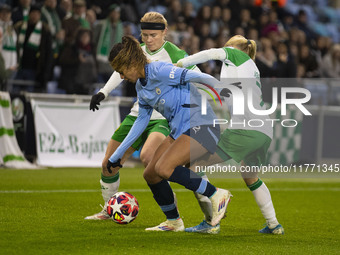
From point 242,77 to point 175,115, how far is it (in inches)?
30.5

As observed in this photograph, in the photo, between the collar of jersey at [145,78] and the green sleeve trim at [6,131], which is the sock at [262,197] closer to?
the collar of jersey at [145,78]

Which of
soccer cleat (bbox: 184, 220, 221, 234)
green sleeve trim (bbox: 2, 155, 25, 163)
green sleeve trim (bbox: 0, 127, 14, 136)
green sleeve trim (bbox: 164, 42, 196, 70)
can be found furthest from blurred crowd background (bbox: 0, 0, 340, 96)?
soccer cleat (bbox: 184, 220, 221, 234)

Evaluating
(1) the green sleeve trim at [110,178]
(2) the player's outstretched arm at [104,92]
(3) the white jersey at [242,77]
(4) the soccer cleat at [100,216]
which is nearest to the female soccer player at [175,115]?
(3) the white jersey at [242,77]

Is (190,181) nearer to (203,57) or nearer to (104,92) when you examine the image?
(203,57)

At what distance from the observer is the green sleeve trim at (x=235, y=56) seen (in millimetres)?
6557

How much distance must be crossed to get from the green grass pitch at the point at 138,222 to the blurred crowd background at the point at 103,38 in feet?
7.44

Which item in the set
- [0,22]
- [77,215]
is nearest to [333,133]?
[0,22]

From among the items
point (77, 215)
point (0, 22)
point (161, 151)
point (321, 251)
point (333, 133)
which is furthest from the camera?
point (333, 133)

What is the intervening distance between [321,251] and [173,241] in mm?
1276

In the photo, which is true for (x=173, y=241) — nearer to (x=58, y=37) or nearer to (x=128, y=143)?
(x=128, y=143)

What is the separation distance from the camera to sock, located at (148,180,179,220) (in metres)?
6.43

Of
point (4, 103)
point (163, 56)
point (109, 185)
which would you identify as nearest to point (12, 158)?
point (4, 103)

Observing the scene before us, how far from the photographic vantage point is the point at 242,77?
6559mm

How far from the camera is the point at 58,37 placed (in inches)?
540
